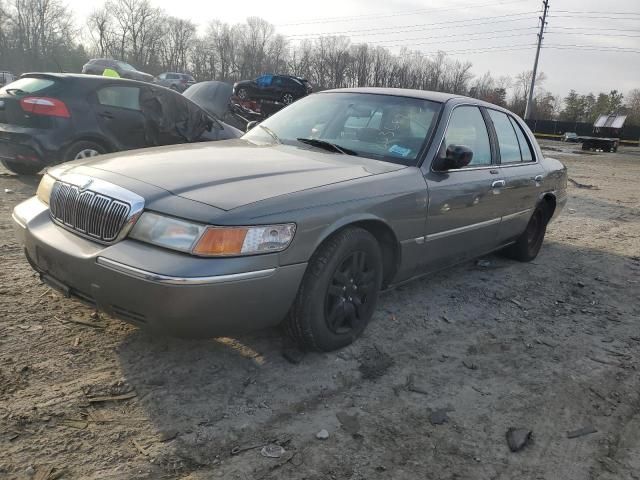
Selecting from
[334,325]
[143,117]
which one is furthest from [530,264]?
[143,117]

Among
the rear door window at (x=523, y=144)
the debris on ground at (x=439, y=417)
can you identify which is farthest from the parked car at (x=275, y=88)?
the debris on ground at (x=439, y=417)

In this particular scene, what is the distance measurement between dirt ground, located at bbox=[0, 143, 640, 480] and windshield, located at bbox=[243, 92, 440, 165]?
1207 millimetres

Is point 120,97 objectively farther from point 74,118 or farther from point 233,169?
point 233,169

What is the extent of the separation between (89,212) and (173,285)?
722 mm

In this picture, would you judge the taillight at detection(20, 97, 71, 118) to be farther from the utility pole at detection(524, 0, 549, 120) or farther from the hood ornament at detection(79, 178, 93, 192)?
the utility pole at detection(524, 0, 549, 120)

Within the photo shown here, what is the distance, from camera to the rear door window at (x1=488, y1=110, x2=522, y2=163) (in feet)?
15.3

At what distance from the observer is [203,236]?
96.2 inches

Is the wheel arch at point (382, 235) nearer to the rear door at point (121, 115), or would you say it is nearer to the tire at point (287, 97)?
the rear door at point (121, 115)

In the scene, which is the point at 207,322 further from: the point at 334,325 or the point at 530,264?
the point at 530,264

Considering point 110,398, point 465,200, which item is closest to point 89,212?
point 110,398

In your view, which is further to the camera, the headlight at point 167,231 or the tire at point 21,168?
the tire at point 21,168

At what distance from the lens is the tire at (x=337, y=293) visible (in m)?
2.88

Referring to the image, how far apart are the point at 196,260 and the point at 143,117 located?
5485 mm

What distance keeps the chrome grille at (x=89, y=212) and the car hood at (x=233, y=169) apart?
0.18 m
